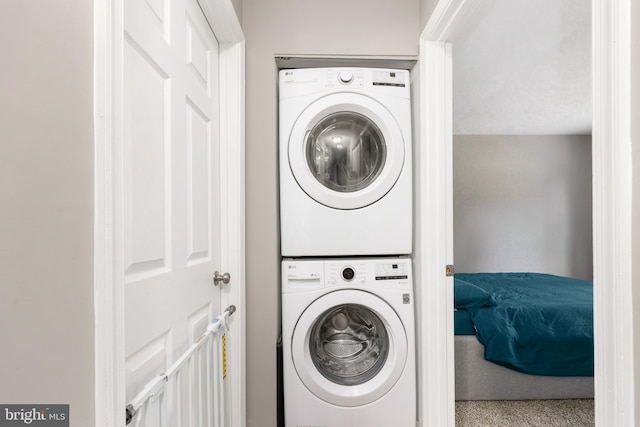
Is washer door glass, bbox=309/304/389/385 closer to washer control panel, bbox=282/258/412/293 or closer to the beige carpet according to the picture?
washer control panel, bbox=282/258/412/293

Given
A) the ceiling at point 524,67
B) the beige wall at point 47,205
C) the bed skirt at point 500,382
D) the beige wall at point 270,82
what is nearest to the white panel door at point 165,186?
the beige wall at point 47,205

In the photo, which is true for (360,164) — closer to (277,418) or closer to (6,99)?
(277,418)

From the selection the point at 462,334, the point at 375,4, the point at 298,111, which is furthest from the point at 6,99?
the point at 462,334

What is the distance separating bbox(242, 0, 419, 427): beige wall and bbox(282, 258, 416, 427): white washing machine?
0.10 meters

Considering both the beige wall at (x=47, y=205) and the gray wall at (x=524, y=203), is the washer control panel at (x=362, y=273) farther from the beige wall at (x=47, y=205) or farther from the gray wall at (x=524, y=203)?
the gray wall at (x=524, y=203)

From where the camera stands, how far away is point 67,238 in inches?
22.5

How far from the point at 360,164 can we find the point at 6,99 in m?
1.62

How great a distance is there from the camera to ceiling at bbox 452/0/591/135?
7.42 ft

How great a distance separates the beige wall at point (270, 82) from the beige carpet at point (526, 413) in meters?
1.29

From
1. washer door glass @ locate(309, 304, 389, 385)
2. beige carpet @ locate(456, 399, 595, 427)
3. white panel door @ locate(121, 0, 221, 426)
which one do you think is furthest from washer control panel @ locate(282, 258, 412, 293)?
beige carpet @ locate(456, 399, 595, 427)

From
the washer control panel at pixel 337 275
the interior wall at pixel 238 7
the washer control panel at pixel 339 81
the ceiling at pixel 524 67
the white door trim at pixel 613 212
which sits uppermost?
the ceiling at pixel 524 67

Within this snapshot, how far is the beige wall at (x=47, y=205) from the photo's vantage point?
457 millimetres

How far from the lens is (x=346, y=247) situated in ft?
6.20

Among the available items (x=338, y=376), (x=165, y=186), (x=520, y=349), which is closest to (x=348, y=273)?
(x=338, y=376)
